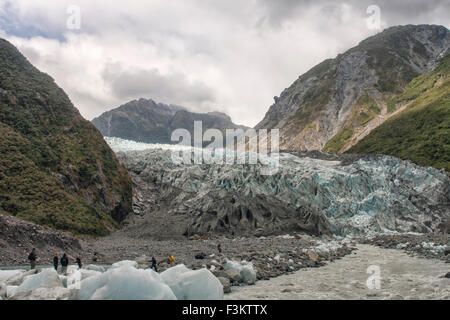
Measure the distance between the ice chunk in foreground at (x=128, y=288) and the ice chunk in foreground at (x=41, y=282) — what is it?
194cm

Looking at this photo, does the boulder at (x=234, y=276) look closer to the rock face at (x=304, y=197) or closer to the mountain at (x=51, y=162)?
the rock face at (x=304, y=197)

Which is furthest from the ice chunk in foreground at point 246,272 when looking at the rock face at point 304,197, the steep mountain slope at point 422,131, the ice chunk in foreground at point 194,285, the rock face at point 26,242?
the steep mountain slope at point 422,131

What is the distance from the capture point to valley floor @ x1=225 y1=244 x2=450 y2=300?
11906 millimetres

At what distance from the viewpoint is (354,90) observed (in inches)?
4375

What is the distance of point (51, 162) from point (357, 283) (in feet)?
93.9

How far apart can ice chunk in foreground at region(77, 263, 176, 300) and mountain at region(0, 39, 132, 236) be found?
2062 centimetres

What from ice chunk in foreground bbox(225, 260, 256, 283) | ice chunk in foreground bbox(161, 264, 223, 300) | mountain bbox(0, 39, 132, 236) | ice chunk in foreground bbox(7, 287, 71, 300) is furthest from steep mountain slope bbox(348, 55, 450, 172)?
ice chunk in foreground bbox(7, 287, 71, 300)

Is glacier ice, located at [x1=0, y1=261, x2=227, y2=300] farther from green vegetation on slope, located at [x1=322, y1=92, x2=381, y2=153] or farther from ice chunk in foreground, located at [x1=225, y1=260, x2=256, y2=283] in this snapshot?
green vegetation on slope, located at [x1=322, y1=92, x2=381, y2=153]

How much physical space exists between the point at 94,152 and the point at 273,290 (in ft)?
105

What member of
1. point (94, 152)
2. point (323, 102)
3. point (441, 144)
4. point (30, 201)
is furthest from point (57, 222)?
point (323, 102)

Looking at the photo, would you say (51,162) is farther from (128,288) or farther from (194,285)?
(128,288)

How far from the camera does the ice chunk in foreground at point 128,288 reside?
23.9 feet

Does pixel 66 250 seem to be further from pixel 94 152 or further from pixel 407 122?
pixel 407 122

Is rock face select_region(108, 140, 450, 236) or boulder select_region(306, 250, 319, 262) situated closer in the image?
boulder select_region(306, 250, 319, 262)
